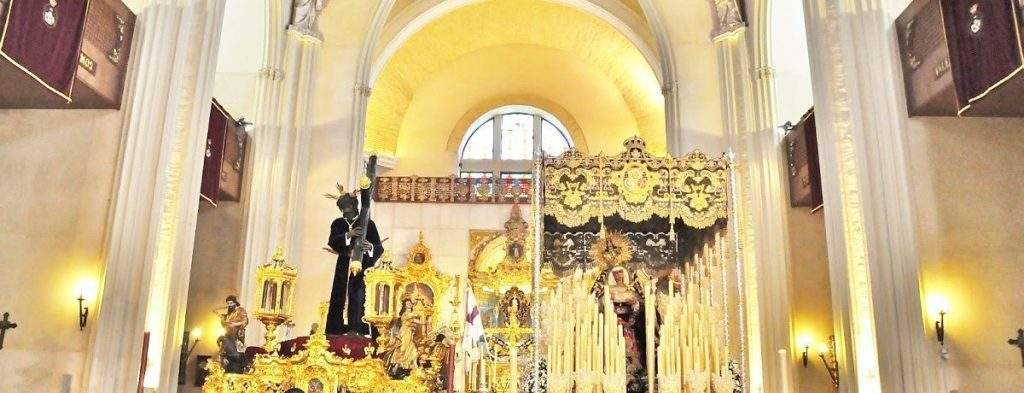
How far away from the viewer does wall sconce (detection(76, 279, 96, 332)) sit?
707 centimetres

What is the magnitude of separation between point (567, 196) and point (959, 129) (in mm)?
4118

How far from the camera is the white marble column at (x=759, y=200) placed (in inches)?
440

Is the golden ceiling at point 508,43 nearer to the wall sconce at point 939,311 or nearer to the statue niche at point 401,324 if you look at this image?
the wall sconce at point 939,311

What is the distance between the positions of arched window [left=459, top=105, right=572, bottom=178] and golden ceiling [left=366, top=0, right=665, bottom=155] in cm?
223

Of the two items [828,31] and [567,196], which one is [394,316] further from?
[828,31]

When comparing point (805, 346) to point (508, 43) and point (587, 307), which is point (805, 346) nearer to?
point (587, 307)

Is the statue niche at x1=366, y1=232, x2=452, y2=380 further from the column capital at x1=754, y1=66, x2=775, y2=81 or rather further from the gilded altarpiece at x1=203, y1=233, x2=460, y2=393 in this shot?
the column capital at x1=754, y1=66, x2=775, y2=81

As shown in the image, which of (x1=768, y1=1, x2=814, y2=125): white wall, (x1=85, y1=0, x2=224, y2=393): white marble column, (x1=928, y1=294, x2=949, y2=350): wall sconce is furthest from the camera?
(x1=768, y1=1, x2=814, y2=125): white wall

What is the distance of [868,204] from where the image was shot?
7223 mm

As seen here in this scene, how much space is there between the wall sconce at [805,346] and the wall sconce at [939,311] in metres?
4.08

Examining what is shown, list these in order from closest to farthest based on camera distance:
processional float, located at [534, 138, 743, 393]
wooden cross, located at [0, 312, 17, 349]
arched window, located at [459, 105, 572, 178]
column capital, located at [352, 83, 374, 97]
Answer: wooden cross, located at [0, 312, 17, 349] < processional float, located at [534, 138, 743, 393] < column capital, located at [352, 83, 374, 97] < arched window, located at [459, 105, 572, 178]

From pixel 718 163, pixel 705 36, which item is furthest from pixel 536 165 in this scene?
pixel 705 36

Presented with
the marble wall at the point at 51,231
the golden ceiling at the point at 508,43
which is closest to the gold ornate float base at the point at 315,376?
the marble wall at the point at 51,231

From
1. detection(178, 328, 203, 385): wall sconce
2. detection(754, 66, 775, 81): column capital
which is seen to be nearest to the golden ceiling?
detection(754, 66, 775, 81): column capital
